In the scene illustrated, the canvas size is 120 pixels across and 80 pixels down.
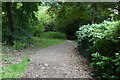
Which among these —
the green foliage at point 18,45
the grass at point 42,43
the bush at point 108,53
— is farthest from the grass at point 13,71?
the grass at point 42,43

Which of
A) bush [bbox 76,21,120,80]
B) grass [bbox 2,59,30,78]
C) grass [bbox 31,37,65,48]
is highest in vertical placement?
bush [bbox 76,21,120,80]

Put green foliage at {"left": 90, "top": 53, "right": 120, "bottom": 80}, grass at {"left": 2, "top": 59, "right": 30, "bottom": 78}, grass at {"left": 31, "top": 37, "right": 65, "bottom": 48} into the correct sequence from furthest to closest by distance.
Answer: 1. grass at {"left": 31, "top": 37, "right": 65, "bottom": 48}
2. green foliage at {"left": 90, "top": 53, "right": 120, "bottom": 80}
3. grass at {"left": 2, "top": 59, "right": 30, "bottom": 78}

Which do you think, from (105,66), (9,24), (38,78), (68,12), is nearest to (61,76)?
(38,78)

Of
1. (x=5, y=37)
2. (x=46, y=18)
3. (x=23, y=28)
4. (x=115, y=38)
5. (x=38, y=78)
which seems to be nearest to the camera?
(x=38, y=78)

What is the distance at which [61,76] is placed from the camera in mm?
3168

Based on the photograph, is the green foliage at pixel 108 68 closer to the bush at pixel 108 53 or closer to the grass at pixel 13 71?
the bush at pixel 108 53

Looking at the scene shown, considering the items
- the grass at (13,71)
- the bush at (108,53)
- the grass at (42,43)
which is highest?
the bush at (108,53)

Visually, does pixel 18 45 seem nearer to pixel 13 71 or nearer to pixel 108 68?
pixel 13 71

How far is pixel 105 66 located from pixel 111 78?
12.5 inches

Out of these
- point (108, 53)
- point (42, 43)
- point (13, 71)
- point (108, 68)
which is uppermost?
→ point (108, 53)

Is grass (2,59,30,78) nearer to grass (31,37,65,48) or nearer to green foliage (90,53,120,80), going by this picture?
green foliage (90,53,120,80)

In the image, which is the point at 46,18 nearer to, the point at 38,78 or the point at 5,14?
the point at 5,14

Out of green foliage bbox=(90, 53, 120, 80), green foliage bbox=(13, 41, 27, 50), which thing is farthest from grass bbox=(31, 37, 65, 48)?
green foliage bbox=(90, 53, 120, 80)

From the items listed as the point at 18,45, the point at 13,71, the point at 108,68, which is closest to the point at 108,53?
the point at 108,68
